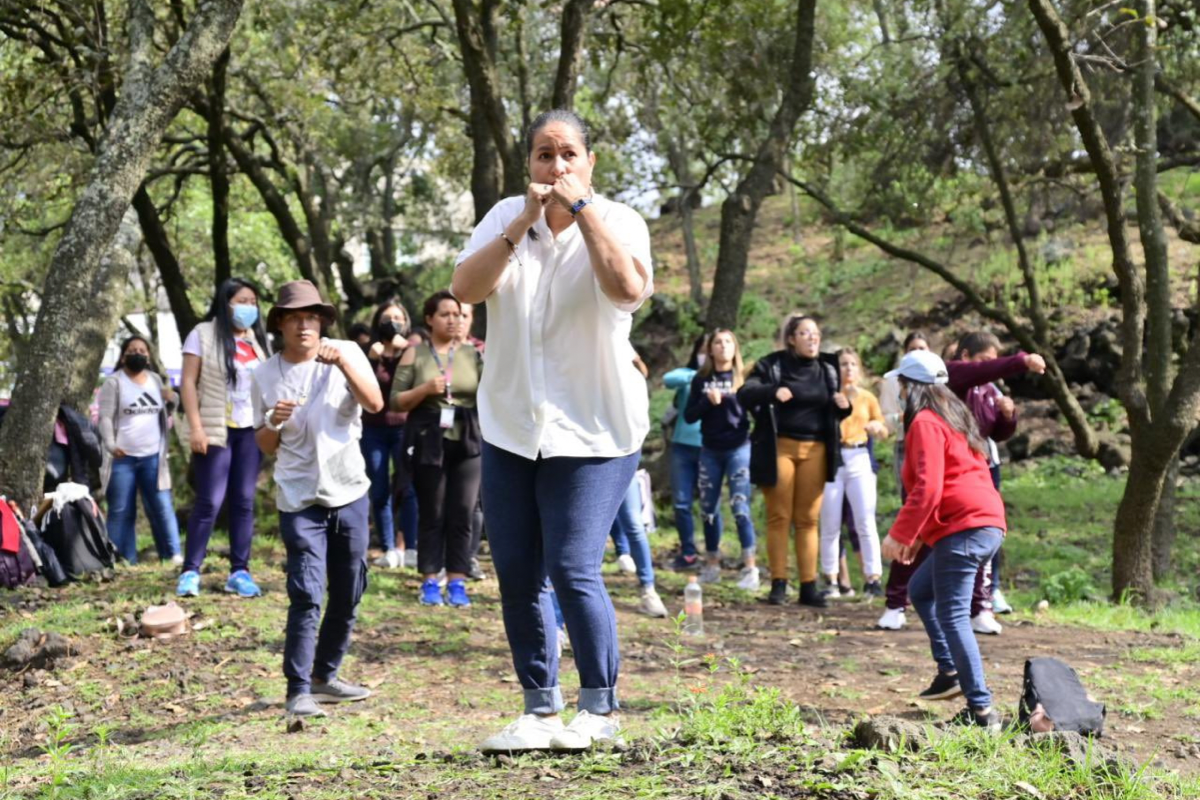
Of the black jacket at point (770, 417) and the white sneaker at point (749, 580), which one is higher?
the black jacket at point (770, 417)

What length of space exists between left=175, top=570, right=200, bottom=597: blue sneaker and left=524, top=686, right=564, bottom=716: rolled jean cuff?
4.71 m

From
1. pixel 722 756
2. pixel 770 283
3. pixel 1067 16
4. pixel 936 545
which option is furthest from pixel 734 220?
pixel 770 283

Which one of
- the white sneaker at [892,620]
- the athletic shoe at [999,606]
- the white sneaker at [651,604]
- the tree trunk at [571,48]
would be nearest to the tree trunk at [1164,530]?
the athletic shoe at [999,606]

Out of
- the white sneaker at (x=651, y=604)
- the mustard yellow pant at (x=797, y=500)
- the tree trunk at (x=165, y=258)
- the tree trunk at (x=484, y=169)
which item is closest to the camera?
the white sneaker at (x=651, y=604)

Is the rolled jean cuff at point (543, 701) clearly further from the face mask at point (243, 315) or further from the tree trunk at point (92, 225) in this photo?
the tree trunk at point (92, 225)

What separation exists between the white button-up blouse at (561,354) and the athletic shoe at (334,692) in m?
2.49

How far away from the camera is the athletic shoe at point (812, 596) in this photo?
10156 millimetres

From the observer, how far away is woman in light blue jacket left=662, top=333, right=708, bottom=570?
11359 millimetres

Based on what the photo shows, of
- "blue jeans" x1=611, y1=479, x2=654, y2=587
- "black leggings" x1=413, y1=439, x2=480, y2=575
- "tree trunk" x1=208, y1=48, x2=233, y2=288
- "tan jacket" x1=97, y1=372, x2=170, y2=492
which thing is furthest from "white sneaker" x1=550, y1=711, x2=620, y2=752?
"tree trunk" x1=208, y1=48, x2=233, y2=288

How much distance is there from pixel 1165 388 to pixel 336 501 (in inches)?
261

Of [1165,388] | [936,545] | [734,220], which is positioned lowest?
[936,545]

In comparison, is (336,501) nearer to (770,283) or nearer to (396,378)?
(396,378)

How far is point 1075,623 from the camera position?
30.9 ft

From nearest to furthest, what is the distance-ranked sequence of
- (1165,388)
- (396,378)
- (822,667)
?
(822,667)
(396,378)
(1165,388)
